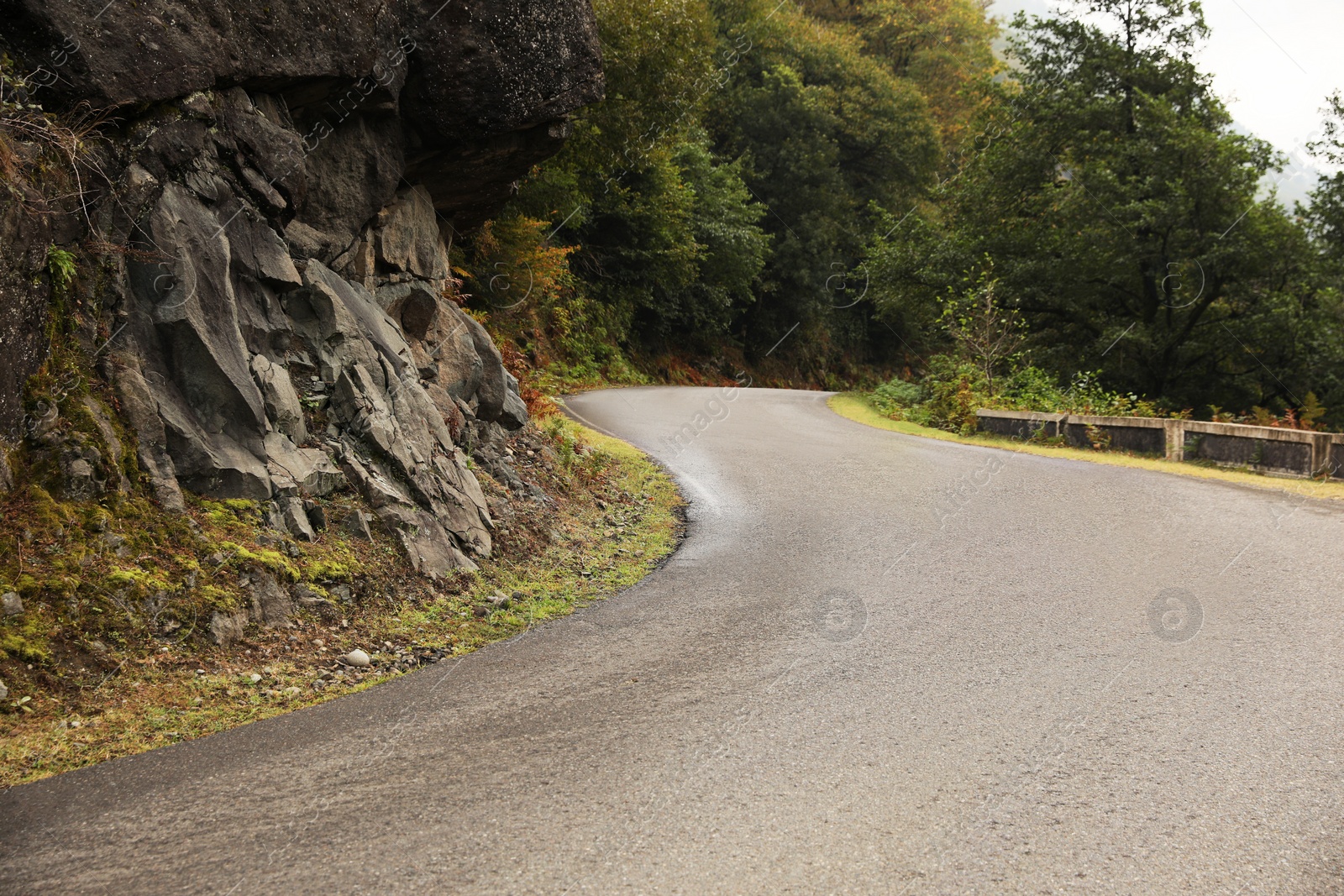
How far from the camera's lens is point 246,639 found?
5465 mm

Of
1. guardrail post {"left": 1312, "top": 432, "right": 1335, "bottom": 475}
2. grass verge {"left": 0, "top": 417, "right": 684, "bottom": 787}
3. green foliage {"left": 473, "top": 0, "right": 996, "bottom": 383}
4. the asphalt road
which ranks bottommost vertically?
the asphalt road

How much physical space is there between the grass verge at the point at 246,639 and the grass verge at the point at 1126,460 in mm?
8451

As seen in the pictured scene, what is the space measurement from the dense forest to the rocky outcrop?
15.7 ft

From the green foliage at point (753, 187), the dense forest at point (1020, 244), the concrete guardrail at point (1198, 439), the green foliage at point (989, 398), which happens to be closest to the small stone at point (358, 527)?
the dense forest at point (1020, 244)

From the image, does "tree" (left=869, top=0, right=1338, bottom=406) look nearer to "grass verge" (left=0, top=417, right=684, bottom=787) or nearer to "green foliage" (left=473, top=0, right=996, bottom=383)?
"green foliage" (left=473, top=0, right=996, bottom=383)

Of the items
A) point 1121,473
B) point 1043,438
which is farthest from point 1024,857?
point 1043,438

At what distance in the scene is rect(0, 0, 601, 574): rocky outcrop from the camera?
19.7ft

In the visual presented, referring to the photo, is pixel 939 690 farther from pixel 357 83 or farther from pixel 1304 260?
pixel 1304 260

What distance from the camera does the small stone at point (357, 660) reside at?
5.61m

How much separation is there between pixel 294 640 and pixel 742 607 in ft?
10.2

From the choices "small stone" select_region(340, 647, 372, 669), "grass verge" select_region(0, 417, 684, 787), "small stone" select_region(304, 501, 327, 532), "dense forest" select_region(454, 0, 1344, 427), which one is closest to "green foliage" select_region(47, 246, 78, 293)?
"grass verge" select_region(0, 417, 684, 787)

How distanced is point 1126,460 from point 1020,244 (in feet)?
43.4

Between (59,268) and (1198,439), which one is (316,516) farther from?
(1198,439)

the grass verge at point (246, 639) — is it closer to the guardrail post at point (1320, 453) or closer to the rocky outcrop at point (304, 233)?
the rocky outcrop at point (304, 233)
